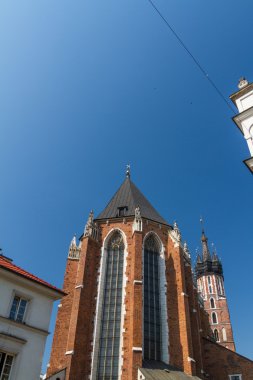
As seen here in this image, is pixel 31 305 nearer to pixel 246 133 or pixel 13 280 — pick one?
pixel 13 280

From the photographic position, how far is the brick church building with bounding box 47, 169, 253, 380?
64.9ft

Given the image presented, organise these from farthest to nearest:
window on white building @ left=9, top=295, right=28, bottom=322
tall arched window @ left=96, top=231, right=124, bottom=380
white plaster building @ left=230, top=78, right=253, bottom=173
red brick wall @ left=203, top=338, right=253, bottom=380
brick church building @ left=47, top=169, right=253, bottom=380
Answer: red brick wall @ left=203, top=338, right=253, bottom=380 < tall arched window @ left=96, top=231, right=124, bottom=380 < brick church building @ left=47, top=169, right=253, bottom=380 < window on white building @ left=9, top=295, right=28, bottom=322 < white plaster building @ left=230, top=78, right=253, bottom=173

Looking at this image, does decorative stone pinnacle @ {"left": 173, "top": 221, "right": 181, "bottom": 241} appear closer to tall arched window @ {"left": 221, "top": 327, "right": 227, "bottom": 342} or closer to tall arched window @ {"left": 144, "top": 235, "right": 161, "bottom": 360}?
tall arched window @ {"left": 144, "top": 235, "right": 161, "bottom": 360}

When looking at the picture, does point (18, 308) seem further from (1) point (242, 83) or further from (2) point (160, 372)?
(1) point (242, 83)

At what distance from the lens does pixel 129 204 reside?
28.7 meters

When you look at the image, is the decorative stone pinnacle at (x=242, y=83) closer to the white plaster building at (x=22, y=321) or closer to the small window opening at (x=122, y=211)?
the white plaster building at (x=22, y=321)

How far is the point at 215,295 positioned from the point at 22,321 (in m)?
54.5

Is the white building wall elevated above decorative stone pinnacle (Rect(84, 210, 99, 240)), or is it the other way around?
decorative stone pinnacle (Rect(84, 210, 99, 240))

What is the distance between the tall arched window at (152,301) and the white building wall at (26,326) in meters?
9.51

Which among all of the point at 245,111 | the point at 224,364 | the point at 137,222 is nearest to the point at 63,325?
the point at 137,222

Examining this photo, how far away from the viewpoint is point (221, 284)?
63.6 meters

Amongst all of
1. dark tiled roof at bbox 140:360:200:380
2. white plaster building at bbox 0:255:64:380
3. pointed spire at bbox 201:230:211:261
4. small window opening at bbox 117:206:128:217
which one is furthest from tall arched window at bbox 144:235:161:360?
pointed spire at bbox 201:230:211:261

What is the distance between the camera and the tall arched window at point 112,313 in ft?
65.3

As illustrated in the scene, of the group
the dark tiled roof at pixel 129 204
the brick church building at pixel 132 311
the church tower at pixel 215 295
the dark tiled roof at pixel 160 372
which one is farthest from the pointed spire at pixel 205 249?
the dark tiled roof at pixel 160 372
